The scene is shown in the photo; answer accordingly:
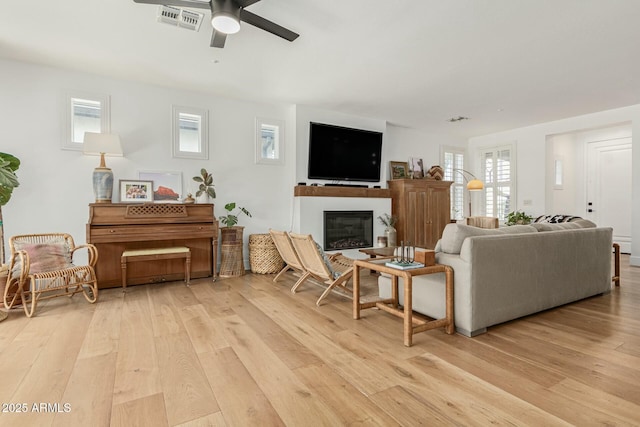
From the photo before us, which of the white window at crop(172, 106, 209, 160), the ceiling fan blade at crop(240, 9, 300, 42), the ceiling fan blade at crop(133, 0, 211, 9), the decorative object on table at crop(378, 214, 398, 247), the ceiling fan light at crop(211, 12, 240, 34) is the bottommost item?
the decorative object on table at crop(378, 214, 398, 247)

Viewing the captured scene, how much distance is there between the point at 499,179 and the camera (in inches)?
295

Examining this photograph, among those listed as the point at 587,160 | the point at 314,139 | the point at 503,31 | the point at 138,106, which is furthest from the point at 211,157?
the point at 587,160

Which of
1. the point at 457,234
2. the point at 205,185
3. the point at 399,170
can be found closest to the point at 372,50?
the point at 457,234

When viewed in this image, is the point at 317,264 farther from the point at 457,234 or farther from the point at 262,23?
the point at 262,23

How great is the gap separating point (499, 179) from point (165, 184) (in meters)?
6.94

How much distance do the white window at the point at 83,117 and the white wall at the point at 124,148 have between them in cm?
7

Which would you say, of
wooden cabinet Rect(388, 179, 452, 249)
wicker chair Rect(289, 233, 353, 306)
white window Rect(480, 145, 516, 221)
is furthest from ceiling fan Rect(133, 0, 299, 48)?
white window Rect(480, 145, 516, 221)

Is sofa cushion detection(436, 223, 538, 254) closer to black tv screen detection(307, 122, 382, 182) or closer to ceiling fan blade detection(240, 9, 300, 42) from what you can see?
ceiling fan blade detection(240, 9, 300, 42)

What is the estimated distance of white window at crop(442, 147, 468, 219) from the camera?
7.76m

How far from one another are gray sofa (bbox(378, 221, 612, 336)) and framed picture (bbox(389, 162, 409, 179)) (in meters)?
3.62

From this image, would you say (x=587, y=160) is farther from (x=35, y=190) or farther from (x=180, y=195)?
(x=35, y=190)

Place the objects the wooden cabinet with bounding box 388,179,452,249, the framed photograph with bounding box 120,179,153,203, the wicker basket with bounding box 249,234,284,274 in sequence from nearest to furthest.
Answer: the framed photograph with bounding box 120,179,153,203 → the wicker basket with bounding box 249,234,284,274 → the wooden cabinet with bounding box 388,179,452,249

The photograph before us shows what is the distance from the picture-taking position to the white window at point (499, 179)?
720 cm

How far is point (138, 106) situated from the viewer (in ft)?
14.8
